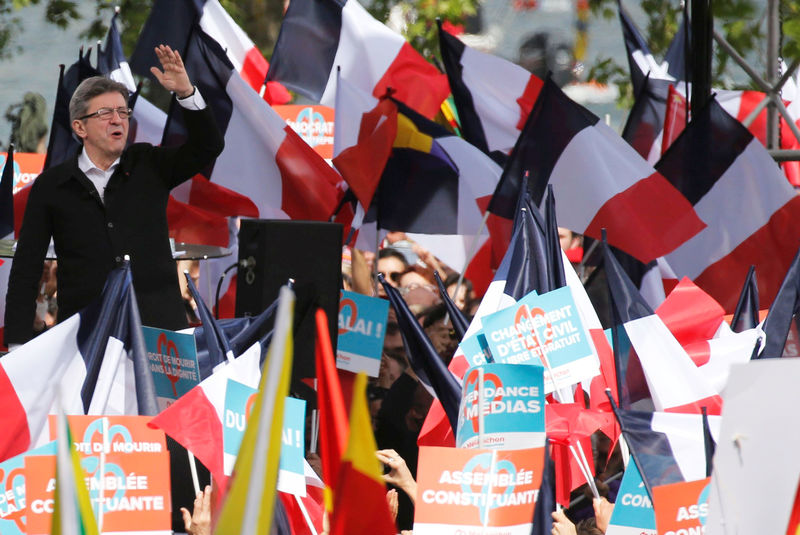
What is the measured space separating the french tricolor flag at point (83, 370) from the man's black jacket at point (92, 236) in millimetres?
466

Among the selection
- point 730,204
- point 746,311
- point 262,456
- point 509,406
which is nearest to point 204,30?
point 730,204

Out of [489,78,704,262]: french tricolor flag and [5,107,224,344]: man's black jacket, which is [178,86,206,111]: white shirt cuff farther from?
[489,78,704,262]: french tricolor flag

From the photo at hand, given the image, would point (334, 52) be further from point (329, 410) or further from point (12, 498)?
point (329, 410)

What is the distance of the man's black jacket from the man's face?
74mm

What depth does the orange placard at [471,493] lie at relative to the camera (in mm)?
3430

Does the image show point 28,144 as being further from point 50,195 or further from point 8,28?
point 50,195

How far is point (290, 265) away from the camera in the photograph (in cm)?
500

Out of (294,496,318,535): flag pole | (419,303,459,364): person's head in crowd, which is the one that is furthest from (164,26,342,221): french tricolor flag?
(294,496,318,535): flag pole

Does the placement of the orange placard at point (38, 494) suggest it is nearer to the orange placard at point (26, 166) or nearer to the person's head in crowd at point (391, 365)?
the person's head in crowd at point (391, 365)

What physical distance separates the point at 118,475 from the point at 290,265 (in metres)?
1.68

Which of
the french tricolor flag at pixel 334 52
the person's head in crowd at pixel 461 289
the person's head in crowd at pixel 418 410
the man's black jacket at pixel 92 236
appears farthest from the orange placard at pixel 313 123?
the man's black jacket at pixel 92 236

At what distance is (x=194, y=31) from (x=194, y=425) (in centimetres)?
347

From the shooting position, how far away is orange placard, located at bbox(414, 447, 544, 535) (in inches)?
135

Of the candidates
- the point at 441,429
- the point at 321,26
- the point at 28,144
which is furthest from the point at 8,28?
the point at 441,429
